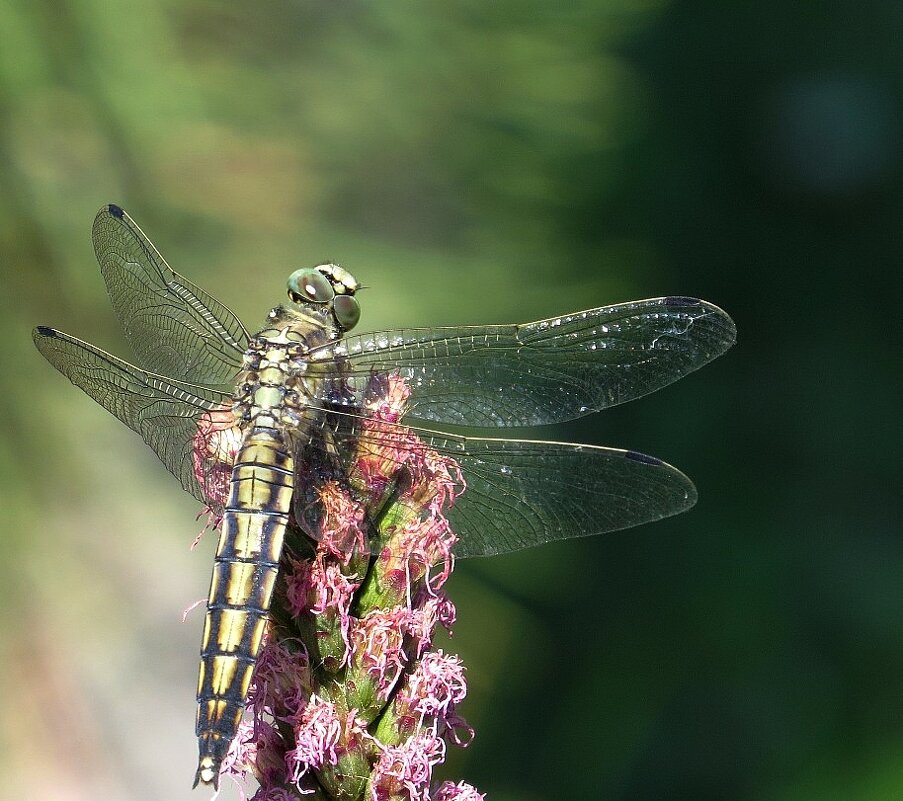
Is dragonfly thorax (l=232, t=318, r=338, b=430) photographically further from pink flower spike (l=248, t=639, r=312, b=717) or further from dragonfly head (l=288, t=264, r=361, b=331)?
pink flower spike (l=248, t=639, r=312, b=717)

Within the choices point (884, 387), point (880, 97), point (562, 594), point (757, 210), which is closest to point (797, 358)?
point (884, 387)

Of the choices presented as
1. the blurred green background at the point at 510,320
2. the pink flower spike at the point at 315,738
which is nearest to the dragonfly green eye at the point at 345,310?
the pink flower spike at the point at 315,738

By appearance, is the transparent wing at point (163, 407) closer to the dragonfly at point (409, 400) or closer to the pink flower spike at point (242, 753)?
the dragonfly at point (409, 400)

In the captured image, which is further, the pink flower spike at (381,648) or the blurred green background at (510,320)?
the blurred green background at (510,320)

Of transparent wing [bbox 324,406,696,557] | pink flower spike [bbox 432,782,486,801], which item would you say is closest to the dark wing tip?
transparent wing [bbox 324,406,696,557]

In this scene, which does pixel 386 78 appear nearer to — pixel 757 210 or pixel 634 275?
pixel 634 275

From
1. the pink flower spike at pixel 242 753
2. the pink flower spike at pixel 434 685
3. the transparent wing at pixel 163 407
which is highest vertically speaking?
the transparent wing at pixel 163 407

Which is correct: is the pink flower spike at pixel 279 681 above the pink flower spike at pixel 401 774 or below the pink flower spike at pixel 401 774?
above
